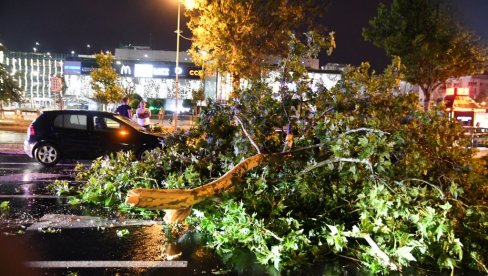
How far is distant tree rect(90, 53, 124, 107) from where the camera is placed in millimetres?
40219

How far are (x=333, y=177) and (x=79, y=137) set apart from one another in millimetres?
7515

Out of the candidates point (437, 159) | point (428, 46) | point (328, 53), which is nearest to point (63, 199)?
point (328, 53)

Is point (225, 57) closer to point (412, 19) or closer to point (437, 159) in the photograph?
point (412, 19)

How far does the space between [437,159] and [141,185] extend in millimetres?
4639

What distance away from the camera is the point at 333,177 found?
21.0 ft

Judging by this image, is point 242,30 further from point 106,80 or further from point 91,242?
point 106,80

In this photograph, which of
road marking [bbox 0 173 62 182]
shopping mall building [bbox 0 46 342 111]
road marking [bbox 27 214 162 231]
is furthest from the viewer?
shopping mall building [bbox 0 46 342 111]

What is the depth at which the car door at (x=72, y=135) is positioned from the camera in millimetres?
11414

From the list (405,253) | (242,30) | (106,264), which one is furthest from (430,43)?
(106,264)

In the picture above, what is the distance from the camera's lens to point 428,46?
Answer: 23547mm

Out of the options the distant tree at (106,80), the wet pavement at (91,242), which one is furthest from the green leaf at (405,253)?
the distant tree at (106,80)

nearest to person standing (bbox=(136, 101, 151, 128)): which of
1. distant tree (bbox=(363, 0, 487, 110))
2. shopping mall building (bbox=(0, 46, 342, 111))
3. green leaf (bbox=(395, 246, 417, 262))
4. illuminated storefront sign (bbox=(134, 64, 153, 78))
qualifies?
green leaf (bbox=(395, 246, 417, 262))

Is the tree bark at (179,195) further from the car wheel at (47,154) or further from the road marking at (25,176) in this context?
the car wheel at (47,154)

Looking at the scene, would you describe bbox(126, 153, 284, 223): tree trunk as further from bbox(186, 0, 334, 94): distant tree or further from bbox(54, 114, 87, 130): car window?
bbox(186, 0, 334, 94): distant tree
